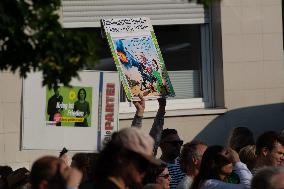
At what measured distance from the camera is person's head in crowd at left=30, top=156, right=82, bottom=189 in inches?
215

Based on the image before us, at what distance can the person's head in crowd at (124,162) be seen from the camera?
5.18 m

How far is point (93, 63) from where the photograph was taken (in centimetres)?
520

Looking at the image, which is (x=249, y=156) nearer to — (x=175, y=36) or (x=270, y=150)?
(x=270, y=150)

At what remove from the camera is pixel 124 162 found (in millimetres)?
5191

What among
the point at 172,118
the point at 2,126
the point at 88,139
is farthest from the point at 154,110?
the point at 88,139

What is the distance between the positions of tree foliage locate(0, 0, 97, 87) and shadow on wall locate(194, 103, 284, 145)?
823cm

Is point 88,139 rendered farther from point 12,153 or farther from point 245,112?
point 245,112

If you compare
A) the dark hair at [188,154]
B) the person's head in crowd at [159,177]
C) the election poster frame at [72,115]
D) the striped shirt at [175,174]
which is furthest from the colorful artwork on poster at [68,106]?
the person's head in crowd at [159,177]

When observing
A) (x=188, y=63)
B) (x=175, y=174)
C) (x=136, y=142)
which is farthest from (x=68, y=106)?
(x=136, y=142)

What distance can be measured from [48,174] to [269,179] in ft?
5.22

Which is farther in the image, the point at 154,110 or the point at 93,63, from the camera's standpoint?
the point at 154,110

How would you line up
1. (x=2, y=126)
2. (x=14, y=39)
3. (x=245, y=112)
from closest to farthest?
(x=14, y=39)
(x=2, y=126)
(x=245, y=112)

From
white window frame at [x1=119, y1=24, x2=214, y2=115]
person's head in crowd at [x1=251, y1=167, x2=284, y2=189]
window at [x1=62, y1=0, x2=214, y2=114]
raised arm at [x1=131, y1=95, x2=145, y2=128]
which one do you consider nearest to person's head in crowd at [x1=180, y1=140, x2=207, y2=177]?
raised arm at [x1=131, y1=95, x2=145, y2=128]

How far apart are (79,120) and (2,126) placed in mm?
2882
